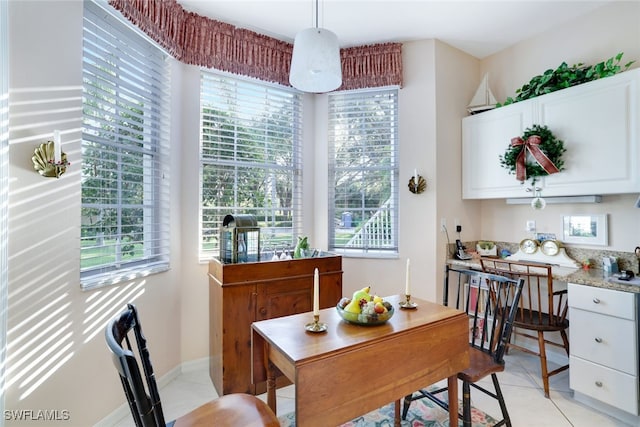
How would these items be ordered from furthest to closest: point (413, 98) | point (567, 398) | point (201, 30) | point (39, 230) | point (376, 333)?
1. point (413, 98)
2. point (201, 30)
3. point (567, 398)
4. point (39, 230)
5. point (376, 333)

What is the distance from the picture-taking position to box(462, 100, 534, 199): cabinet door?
8.82 ft

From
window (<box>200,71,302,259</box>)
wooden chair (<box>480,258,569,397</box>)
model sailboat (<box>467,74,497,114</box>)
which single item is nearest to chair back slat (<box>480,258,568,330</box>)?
wooden chair (<box>480,258,569,397</box>)

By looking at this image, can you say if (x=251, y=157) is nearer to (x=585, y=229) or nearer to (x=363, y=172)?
(x=363, y=172)

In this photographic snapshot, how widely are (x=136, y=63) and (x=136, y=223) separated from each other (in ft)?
3.76

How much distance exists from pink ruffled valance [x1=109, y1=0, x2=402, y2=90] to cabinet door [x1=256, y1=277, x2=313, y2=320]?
1.89 m

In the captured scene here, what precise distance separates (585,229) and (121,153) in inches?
141

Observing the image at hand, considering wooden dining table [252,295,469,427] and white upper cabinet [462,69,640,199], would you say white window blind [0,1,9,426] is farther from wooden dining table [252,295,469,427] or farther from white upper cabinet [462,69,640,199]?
white upper cabinet [462,69,640,199]

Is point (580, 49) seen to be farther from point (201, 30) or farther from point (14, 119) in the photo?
point (14, 119)

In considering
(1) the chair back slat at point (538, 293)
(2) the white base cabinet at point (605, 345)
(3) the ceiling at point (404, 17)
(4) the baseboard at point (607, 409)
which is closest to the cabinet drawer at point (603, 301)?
(2) the white base cabinet at point (605, 345)

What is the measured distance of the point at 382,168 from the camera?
3.10m

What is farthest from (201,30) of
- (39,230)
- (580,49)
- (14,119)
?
(580,49)

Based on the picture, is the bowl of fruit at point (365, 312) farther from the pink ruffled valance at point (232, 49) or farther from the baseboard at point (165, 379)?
the pink ruffled valance at point (232, 49)

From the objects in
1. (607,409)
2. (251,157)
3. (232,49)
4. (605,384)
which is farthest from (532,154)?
(232,49)

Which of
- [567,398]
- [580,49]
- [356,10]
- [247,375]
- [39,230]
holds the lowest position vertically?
[567,398]
